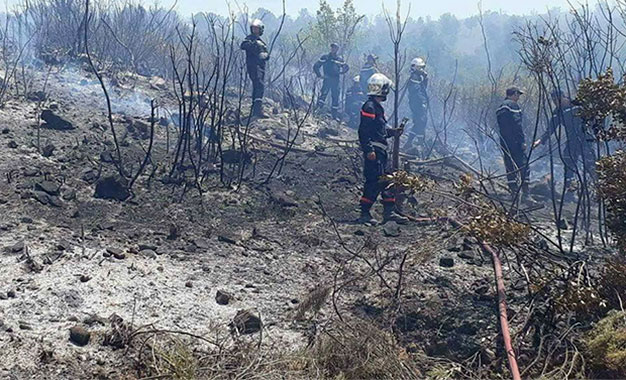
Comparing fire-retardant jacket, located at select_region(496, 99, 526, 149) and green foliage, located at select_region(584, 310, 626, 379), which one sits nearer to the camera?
green foliage, located at select_region(584, 310, 626, 379)

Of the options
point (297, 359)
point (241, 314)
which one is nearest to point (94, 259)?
point (241, 314)

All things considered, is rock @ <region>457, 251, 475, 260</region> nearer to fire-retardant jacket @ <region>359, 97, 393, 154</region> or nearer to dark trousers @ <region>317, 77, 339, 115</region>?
fire-retardant jacket @ <region>359, 97, 393, 154</region>

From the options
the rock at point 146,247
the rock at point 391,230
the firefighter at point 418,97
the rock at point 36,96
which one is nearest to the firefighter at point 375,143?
the rock at point 391,230

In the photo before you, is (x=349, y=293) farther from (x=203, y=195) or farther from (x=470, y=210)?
(x=203, y=195)

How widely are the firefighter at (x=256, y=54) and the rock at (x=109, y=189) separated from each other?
4541mm

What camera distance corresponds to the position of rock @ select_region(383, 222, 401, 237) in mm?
5441

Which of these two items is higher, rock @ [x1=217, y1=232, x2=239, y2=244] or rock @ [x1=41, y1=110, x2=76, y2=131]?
rock @ [x1=41, y1=110, x2=76, y2=131]

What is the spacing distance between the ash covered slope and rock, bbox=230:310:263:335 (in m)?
0.09

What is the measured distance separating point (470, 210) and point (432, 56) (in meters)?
35.2

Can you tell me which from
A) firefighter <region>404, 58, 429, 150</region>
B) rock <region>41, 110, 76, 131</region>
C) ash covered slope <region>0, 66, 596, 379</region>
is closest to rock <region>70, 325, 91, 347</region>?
ash covered slope <region>0, 66, 596, 379</region>

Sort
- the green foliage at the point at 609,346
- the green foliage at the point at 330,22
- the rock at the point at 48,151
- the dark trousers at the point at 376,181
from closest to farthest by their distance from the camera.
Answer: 1. the green foliage at the point at 609,346
2. the dark trousers at the point at 376,181
3. the rock at the point at 48,151
4. the green foliage at the point at 330,22

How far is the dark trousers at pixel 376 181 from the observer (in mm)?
5777

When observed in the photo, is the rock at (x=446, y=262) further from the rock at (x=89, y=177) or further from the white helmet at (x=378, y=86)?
the rock at (x=89, y=177)

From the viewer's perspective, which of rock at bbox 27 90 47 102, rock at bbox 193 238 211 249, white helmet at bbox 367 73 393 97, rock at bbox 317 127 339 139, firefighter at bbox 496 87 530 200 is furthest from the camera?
rock at bbox 317 127 339 139
